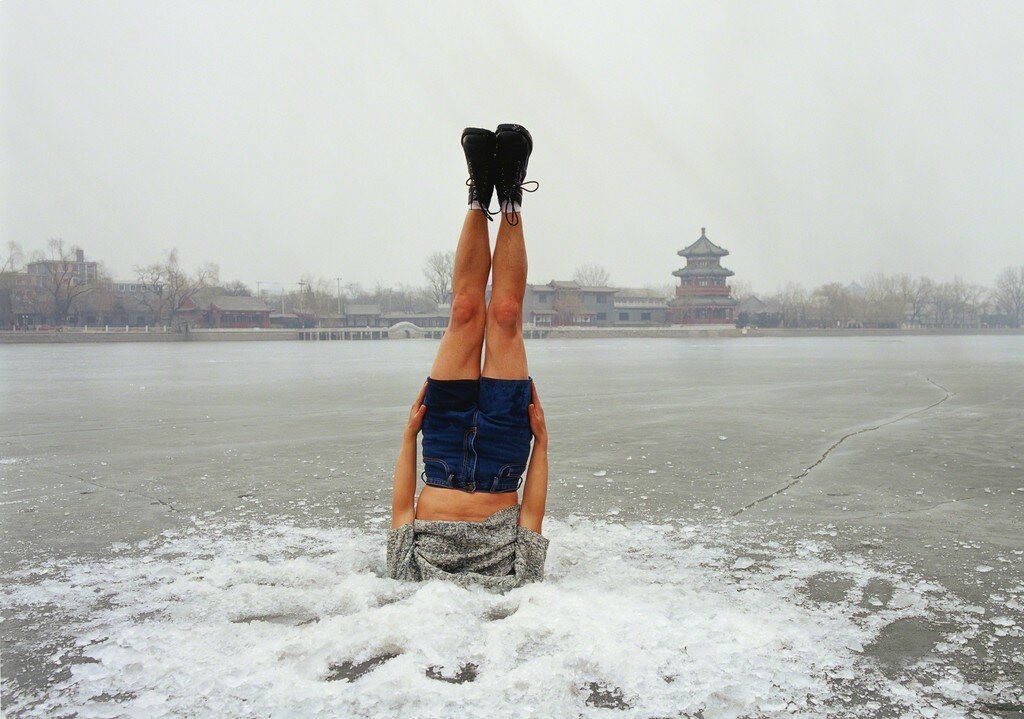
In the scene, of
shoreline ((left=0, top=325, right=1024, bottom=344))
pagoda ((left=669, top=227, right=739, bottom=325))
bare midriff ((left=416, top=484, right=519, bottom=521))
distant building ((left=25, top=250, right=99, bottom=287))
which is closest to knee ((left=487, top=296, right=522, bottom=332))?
bare midriff ((left=416, top=484, right=519, bottom=521))

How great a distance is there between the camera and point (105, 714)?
201cm

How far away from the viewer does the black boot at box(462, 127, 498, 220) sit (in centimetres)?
321

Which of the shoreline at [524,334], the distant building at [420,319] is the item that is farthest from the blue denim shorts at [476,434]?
the distant building at [420,319]

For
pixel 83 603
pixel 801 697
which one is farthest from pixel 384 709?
pixel 83 603

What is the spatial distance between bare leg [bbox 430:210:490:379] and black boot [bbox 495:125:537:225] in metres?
0.14

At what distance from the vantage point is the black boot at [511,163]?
3.16 metres

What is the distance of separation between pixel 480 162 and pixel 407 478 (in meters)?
1.44

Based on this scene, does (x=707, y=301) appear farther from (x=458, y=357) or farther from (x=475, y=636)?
(x=475, y=636)

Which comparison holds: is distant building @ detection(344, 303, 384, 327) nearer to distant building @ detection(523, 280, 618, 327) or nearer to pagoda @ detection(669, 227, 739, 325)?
distant building @ detection(523, 280, 618, 327)

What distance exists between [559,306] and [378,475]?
241 feet

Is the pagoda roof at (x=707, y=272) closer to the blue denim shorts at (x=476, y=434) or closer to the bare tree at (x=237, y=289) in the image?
the bare tree at (x=237, y=289)

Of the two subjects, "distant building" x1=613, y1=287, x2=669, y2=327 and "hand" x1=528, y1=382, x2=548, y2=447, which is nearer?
"hand" x1=528, y1=382, x2=548, y2=447

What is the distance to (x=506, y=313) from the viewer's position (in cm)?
319

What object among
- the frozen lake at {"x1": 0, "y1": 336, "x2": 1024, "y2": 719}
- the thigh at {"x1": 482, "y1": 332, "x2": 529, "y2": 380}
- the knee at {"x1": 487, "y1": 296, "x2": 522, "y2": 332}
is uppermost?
the knee at {"x1": 487, "y1": 296, "x2": 522, "y2": 332}
